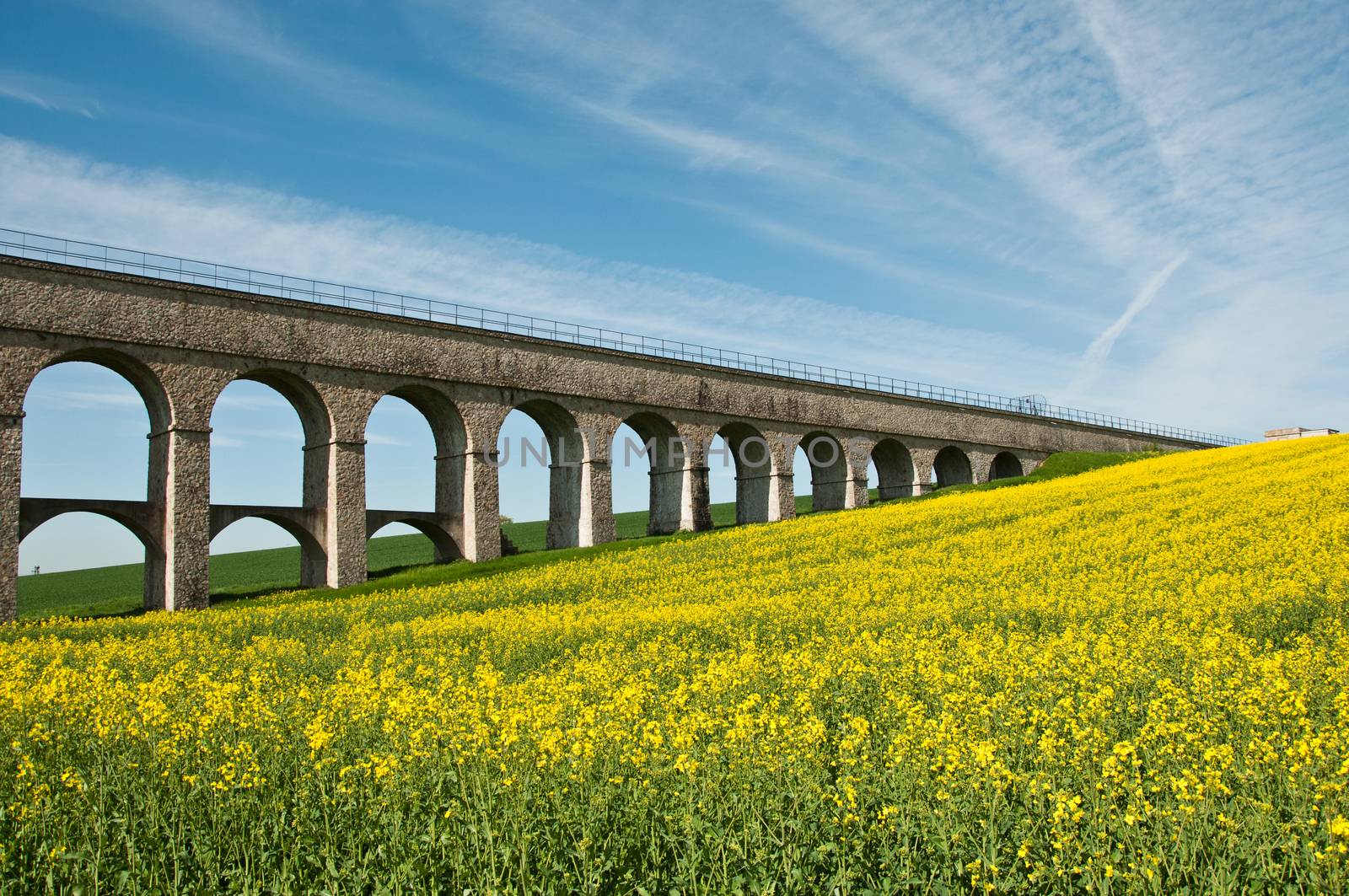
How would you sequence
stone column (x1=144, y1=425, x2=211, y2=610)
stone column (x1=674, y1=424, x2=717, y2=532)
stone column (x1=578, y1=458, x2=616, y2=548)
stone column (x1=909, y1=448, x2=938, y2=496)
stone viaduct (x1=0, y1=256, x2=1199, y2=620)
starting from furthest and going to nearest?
stone column (x1=909, y1=448, x2=938, y2=496), stone column (x1=674, y1=424, x2=717, y2=532), stone column (x1=578, y1=458, x2=616, y2=548), stone column (x1=144, y1=425, x2=211, y2=610), stone viaduct (x1=0, y1=256, x2=1199, y2=620)

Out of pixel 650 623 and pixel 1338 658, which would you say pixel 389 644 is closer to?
pixel 650 623

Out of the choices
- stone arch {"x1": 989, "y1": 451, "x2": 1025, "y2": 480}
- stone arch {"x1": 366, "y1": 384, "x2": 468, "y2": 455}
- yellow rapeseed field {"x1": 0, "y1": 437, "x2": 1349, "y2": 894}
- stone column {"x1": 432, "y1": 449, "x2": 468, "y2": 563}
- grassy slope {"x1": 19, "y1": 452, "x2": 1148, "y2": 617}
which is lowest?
grassy slope {"x1": 19, "y1": 452, "x2": 1148, "y2": 617}

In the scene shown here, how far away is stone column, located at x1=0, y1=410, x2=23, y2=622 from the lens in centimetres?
3175

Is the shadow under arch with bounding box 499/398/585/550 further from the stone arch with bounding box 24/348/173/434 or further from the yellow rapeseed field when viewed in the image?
the yellow rapeseed field

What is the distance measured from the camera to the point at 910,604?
20.4 meters

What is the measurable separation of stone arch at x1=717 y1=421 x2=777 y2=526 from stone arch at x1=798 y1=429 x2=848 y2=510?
11.1ft

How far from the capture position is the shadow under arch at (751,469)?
54.1 meters

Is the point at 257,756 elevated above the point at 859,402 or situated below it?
below

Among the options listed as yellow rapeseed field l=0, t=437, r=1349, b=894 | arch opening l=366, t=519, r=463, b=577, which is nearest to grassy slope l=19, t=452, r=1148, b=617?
arch opening l=366, t=519, r=463, b=577

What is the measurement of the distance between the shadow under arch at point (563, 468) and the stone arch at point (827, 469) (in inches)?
587

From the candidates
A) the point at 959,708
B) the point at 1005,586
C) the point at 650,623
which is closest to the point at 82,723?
the point at 959,708

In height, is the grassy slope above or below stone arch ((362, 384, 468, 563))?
below

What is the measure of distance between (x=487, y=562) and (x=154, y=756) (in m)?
32.8

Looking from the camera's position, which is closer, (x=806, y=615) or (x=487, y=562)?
(x=806, y=615)
